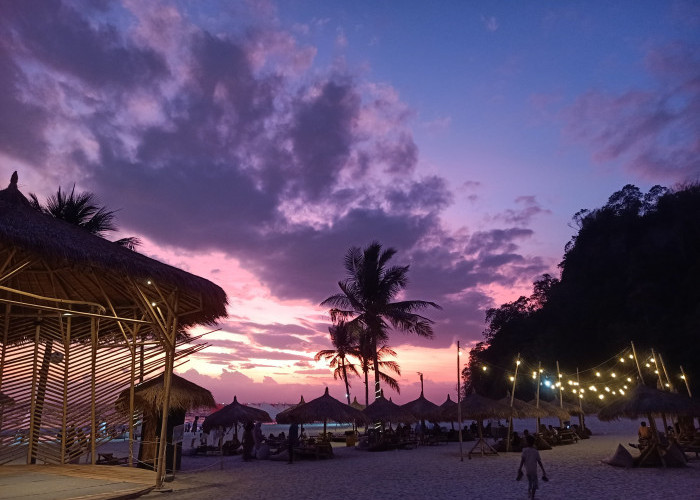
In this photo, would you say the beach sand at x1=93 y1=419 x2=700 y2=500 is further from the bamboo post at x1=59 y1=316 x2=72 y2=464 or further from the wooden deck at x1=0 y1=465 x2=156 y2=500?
the bamboo post at x1=59 y1=316 x2=72 y2=464

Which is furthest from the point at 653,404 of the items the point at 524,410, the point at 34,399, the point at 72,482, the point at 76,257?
the point at 34,399

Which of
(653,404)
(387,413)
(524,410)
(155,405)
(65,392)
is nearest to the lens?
(65,392)

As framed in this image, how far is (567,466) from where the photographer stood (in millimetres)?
16188

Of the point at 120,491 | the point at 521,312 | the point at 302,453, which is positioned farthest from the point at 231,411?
the point at 521,312

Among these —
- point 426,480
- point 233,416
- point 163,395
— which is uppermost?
point 163,395

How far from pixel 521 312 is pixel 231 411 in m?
57.1

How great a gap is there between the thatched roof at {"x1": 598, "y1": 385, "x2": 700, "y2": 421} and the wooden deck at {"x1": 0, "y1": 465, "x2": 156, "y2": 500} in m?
15.0

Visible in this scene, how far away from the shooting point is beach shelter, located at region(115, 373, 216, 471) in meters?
15.0

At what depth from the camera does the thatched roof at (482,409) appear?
69.8ft

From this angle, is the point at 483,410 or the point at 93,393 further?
the point at 483,410

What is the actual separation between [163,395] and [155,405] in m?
0.95

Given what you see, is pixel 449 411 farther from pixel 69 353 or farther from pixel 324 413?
pixel 69 353

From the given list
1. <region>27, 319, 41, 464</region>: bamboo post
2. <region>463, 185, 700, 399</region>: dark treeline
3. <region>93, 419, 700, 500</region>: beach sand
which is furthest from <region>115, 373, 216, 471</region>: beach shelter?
<region>463, 185, 700, 399</region>: dark treeline

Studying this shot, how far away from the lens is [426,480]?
1336cm
